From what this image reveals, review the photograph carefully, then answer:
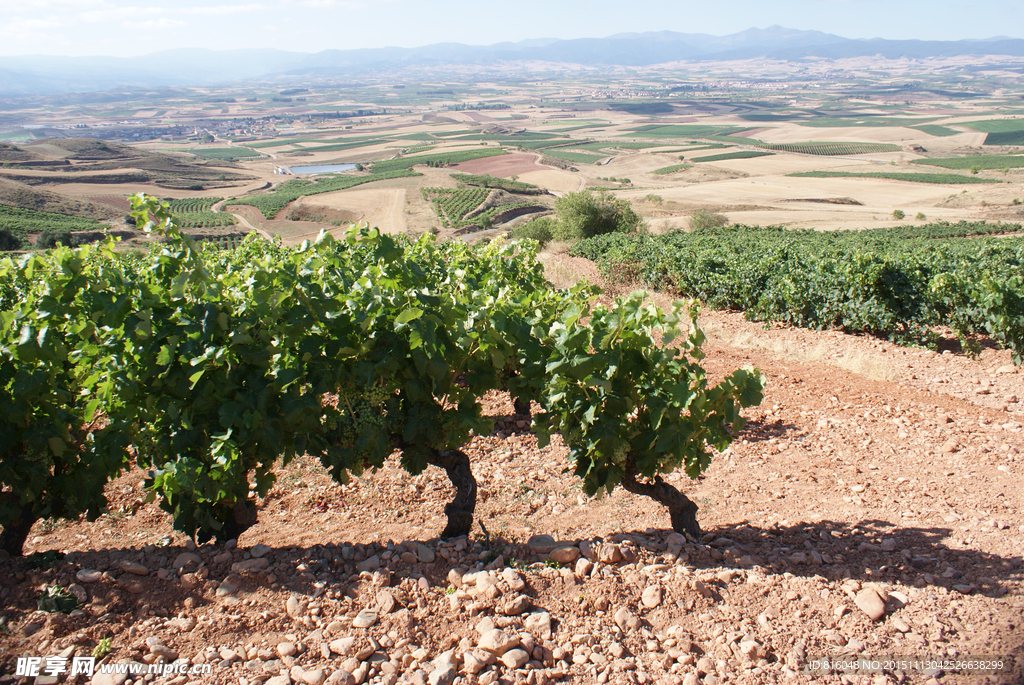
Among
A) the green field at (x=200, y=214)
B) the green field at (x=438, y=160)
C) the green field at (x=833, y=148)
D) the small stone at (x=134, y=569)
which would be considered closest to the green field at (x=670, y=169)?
the green field at (x=833, y=148)

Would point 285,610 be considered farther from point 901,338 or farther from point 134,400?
point 901,338

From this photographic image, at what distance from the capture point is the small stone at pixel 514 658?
3.52 metres

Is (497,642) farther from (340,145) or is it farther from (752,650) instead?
(340,145)

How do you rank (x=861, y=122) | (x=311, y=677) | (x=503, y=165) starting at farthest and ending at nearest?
(x=861, y=122) < (x=503, y=165) < (x=311, y=677)

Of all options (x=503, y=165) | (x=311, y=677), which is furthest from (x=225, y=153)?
(x=311, y=677)

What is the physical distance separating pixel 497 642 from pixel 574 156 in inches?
4964

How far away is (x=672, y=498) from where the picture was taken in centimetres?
518

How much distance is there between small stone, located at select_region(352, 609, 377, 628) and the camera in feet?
12.6

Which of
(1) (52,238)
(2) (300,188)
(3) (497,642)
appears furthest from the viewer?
(2) (300,188)

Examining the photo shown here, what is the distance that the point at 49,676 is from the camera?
3.34 metres

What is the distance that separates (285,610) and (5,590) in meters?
1.83

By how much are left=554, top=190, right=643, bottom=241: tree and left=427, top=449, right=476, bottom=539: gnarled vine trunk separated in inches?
1284

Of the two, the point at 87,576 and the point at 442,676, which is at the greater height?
the point at 87,576

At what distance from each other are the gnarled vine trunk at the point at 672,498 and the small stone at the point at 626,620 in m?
1.27
